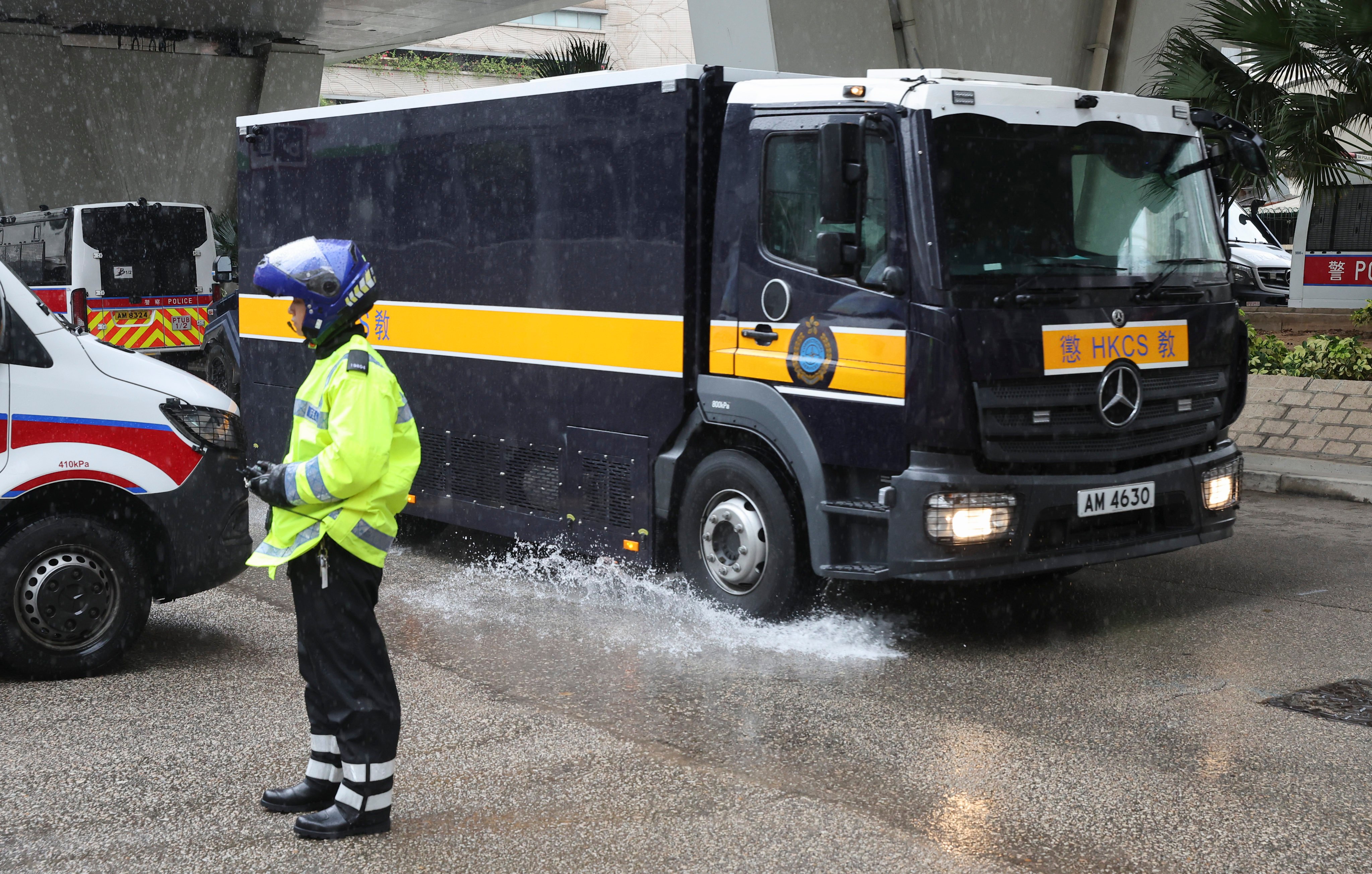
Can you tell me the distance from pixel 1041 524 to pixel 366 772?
356 centimetres

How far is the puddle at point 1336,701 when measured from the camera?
5742 millimetres

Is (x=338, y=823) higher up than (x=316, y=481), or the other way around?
(x=316, y=481)

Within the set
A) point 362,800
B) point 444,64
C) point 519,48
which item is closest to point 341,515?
point 362,800

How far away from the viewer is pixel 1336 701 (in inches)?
233

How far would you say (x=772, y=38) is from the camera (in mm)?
14781

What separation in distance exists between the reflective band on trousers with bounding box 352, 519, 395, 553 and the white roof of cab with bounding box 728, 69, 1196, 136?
11.0 feet

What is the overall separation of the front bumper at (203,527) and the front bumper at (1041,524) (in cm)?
296

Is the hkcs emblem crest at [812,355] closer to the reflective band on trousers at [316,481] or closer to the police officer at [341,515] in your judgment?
the police officer at [341,515]

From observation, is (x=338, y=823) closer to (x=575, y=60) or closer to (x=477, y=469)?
(x=477, y=469)

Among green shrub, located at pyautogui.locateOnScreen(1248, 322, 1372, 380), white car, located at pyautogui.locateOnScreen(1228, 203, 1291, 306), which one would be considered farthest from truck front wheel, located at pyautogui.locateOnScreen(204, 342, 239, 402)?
white car, located at pyautogui.locateOnScreen(1228, 203, 1291, 306)

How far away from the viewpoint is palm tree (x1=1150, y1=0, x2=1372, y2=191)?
12578 millimetres

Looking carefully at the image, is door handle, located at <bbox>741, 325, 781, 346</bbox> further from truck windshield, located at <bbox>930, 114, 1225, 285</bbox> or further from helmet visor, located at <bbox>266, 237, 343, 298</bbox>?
helmet visor, located at <bbox>266, 237, 343, 298</bbox>

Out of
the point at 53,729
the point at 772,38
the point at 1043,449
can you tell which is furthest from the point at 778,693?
the point at 772,38

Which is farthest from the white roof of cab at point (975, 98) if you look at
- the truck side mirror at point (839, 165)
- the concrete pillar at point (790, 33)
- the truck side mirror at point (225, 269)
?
the truck side mirror at point (225, 269)
